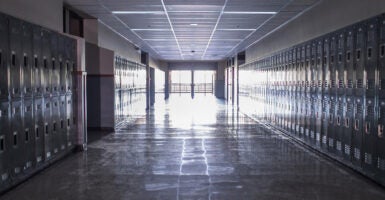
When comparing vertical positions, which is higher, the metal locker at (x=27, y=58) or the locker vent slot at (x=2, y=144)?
the metal locker at (x=27, y=58)

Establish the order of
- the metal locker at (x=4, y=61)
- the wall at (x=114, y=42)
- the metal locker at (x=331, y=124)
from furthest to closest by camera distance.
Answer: the wall at (x=114, y=42), the metal locker at (x=331, y=124), the metal locker at (x=4, y=61)

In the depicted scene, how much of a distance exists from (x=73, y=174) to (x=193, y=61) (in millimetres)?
28421

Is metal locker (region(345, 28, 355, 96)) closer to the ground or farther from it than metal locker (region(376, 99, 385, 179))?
farther from it

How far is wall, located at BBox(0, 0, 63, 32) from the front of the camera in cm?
604

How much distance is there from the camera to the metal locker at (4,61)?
16.7 ft

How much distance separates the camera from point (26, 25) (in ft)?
A: 19.3

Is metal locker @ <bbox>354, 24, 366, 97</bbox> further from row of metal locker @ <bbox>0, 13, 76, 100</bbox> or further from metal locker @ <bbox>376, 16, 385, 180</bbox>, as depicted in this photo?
row of metal locker @ <bbox>0, 13, 76, 100</bbox>

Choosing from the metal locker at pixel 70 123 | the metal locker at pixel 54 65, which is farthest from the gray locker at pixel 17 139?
the metal locker at pixel 70 123

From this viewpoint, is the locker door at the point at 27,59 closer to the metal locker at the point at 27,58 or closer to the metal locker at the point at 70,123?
the metal locker at the point at 27,58

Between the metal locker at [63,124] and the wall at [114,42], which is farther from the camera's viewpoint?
the wall at [114,42]

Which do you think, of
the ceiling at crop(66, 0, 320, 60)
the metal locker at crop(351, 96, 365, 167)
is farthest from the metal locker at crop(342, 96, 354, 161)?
the ceiling at crop(66, 0, 320, 60)

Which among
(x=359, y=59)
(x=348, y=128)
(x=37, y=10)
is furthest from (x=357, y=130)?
(x=37, y=10)

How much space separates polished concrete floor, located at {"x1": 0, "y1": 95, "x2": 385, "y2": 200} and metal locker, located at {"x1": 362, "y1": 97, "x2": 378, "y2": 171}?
0.87 ft

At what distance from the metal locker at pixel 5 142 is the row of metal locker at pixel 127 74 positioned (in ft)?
23.8
